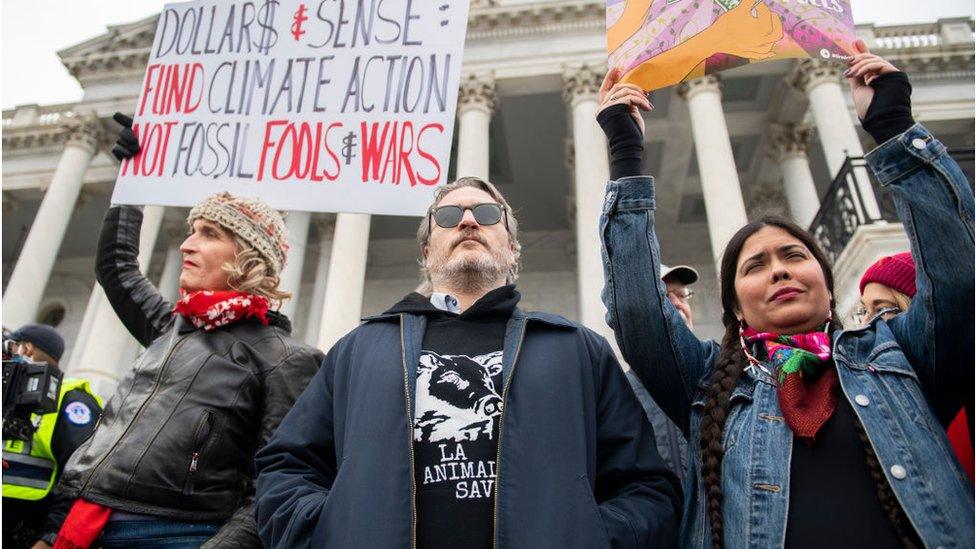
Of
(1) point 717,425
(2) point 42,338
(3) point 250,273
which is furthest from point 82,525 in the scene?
(2) point 42,338

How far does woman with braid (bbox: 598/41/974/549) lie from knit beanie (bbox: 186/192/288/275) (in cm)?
174

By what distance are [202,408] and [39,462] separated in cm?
184

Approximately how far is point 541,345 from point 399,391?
505mm

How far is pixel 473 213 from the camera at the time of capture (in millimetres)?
2506

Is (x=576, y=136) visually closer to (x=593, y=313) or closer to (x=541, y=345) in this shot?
(x=593, y=313)

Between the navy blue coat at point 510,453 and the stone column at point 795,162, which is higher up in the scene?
the stone column at point 795,162

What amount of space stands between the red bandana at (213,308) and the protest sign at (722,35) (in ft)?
6.32

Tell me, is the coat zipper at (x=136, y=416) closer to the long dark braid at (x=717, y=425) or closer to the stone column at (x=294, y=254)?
the long dark braid at (x=717, y=425)

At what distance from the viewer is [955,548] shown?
1.45m

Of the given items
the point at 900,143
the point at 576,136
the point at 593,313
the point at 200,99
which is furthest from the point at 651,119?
the point at 900,143

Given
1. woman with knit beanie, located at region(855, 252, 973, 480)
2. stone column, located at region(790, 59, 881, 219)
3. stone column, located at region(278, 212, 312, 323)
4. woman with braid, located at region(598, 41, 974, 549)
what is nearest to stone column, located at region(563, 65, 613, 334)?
stone column, located at region(790, 59, 881, 219)

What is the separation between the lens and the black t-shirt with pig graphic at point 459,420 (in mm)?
1684

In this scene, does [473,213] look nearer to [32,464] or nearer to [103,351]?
[32,464]

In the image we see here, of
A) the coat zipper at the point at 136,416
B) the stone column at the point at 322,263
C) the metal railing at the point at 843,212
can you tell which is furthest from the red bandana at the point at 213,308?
the stone column at the point at 322,263
